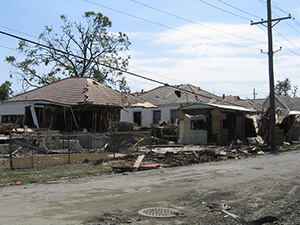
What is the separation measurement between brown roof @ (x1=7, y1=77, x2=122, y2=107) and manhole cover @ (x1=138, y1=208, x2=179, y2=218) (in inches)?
870

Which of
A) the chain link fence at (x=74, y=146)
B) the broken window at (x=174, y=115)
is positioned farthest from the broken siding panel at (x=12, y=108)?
the broken window at (x=174, y=115)

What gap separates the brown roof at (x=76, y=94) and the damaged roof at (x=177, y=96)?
33.1ft

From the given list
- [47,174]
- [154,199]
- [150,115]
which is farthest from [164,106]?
[154,199]

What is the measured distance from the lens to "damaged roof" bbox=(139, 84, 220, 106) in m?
42.1

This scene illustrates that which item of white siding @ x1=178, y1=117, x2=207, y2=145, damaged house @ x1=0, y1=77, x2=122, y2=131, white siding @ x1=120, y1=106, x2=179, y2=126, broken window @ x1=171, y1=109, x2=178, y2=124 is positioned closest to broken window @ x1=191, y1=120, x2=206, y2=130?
white siding @ x1=178, y1=117, x2=207, y2=145

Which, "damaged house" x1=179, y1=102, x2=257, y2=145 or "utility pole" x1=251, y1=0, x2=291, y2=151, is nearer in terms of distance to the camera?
"utility pole" x1=251, y1=0, x2=291, y2=151

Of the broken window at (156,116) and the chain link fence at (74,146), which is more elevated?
the broken window at (156,116)

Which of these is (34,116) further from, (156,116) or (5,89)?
(5,89)

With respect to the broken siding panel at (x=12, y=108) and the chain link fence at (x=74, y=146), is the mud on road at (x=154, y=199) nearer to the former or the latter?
the chain link fence at (x=74, y=146)

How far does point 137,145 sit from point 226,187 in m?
10.7

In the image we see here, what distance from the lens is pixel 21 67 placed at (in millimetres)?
51000

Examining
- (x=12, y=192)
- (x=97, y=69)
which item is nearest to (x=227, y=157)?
(x=12, y=192)

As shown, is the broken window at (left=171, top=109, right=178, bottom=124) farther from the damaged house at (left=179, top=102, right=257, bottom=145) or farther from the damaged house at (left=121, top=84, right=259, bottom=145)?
the damaged house at (left=179, top=102, right=257, bottom=145)

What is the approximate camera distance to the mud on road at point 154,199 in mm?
6523
